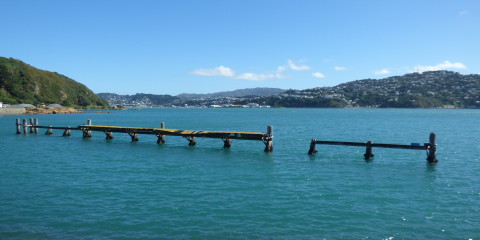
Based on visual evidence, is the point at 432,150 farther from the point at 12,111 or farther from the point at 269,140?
the point at 12,111

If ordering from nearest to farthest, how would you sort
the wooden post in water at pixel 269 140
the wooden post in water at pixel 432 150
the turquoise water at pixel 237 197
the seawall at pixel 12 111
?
the turquoise water at pixel 237 197 < the wooden post in water at pixel 432 150 < the wooden post in water at pixel 269 140 < the seawall at pixel 12 111

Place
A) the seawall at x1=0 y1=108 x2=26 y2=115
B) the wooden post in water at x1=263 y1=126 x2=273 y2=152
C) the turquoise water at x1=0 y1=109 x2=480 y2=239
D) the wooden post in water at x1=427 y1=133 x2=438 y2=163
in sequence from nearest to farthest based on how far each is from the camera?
the turquoise water at x1=0 y1=109 x2=480 y2=239 → the wooden post in water at x1=427 y1=133 x2=438 y2=163 → the wooden post in water at x1=263 y1=126 x2=273 y2=152 → the seawall at x1=0 y1=108 x2=26 y2=115

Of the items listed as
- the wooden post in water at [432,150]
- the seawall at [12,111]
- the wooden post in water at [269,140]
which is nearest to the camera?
the wooden post in water at [432,150]

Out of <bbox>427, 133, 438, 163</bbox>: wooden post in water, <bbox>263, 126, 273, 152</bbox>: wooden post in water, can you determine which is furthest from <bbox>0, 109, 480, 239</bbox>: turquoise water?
<bbox>263, 126, 273, 152</bbox>: wooden post in water

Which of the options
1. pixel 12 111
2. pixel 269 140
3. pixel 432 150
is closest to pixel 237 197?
pixel 269 140

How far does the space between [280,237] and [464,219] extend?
8.08 metres

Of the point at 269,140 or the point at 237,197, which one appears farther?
the point at 269,140

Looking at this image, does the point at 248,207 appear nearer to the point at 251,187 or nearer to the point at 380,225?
the point at 251,187

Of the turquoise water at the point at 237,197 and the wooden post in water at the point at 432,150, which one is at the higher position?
the wooden post in water at the point at 432,150

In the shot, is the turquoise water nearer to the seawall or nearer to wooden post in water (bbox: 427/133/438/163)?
wooden post in water (bbox: 427/133/438/163)

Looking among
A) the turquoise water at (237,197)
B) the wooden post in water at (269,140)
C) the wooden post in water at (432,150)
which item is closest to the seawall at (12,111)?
the turquoise water at (237,197)

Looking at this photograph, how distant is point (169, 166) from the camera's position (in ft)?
87.0

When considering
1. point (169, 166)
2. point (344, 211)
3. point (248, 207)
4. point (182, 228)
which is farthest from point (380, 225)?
point (169, 166)

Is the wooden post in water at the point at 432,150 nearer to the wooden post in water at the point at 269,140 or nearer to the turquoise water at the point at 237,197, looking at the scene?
the turquoise water at the point at 237,197
